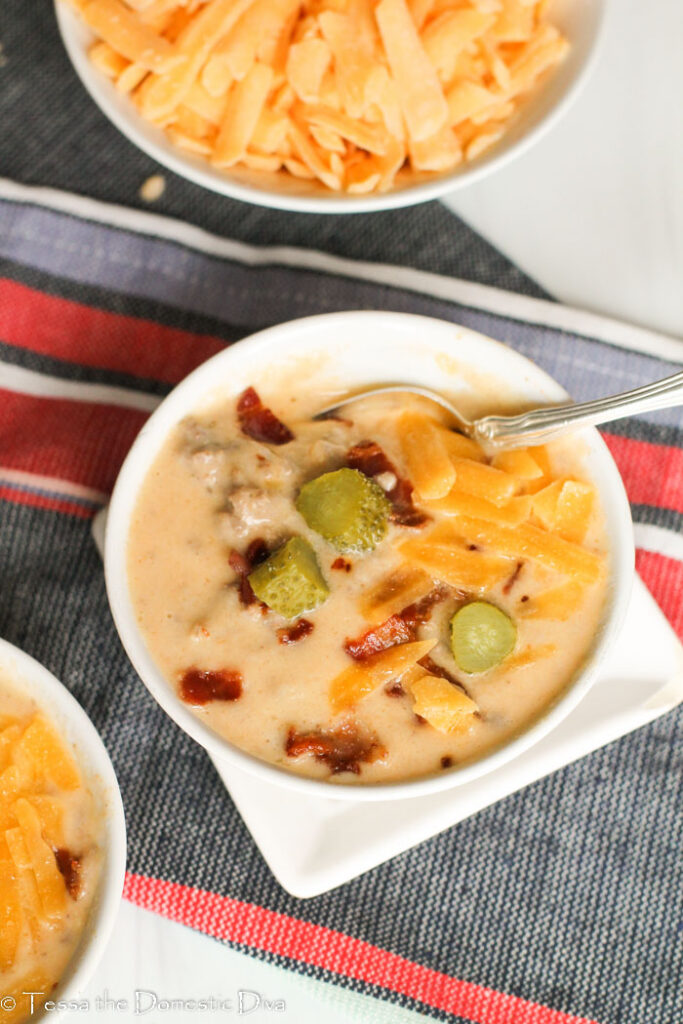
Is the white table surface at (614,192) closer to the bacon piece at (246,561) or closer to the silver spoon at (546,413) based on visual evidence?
the silver spoon at (546,413)

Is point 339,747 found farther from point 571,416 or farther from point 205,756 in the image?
point 571,416

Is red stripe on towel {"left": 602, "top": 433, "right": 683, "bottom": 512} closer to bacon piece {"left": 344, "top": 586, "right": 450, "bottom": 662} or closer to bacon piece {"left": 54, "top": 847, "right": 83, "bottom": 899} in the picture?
bacon piece {"left": 344, "top": 586, "right": 450, "bottom": 662}

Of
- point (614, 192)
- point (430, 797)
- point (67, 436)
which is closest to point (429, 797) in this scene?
point (430, 797)

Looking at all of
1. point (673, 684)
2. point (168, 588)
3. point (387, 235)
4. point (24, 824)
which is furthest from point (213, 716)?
point (387, 235)

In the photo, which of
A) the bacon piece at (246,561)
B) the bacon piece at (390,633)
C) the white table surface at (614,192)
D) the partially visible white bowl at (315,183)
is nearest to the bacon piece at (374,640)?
the bacon piece at (390,633)

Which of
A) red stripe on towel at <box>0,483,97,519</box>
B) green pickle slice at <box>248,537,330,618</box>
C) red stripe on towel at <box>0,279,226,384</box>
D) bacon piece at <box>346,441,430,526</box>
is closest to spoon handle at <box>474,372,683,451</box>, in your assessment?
bacon piece at <box>346,441,430,526</box>
